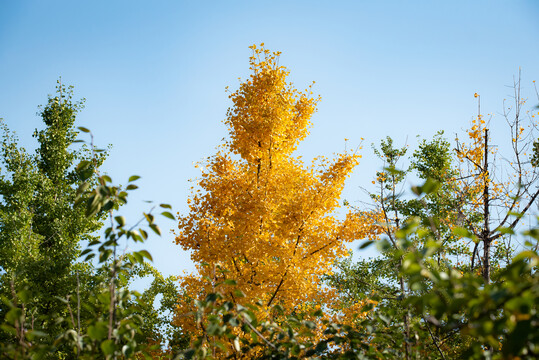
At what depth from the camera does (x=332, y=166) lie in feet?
18.6

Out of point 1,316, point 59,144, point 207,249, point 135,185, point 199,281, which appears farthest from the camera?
point 59,144

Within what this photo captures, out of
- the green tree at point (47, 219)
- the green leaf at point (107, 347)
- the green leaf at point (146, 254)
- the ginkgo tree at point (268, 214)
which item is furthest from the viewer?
the green tree at point (47, 219)

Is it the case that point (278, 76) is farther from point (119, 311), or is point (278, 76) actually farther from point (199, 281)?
point (119, 311)

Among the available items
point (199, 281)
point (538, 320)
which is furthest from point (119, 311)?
point (199, 281)

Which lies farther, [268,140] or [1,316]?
[1,316]

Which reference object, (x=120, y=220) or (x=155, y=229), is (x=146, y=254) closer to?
(x=155, y=229)

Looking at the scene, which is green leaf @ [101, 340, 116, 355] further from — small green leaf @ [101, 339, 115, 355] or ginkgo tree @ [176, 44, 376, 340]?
ginkgo tree @ [176, 44, 376, 340]

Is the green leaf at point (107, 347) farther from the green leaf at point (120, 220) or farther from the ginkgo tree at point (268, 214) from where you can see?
the ginkgo tree at point (268, 214)

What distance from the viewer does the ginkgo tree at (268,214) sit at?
5.35m

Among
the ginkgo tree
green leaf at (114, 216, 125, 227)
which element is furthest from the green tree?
green leaf at (114, 216, 125, 227)

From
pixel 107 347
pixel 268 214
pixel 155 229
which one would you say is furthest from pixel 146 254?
pixel 268 214

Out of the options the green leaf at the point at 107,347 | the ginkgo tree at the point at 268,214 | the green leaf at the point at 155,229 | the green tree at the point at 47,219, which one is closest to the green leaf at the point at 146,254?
the green leaf at the point at 155,229

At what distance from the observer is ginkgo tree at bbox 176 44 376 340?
17.5ft

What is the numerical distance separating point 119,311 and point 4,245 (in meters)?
9.20
